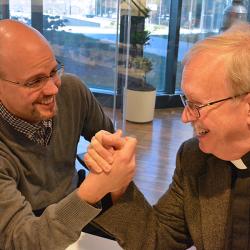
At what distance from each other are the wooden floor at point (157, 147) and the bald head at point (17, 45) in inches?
79.0

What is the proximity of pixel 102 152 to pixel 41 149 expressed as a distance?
45 cm

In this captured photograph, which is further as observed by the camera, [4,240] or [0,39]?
[0,39]

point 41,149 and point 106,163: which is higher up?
point 106,163

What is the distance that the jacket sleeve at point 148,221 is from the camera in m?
1.20

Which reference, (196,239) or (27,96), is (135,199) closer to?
(196,239)

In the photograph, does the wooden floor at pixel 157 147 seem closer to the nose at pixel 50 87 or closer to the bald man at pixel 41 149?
the bald man at pixel 41 149

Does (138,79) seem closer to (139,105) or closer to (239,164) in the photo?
(139,105)

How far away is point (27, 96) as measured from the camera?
1426mm

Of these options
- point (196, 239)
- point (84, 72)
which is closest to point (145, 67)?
point (84, 72)

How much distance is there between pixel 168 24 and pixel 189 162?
463cm

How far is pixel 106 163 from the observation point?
110 centimetres

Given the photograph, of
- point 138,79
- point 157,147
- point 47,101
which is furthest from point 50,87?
point 138,79

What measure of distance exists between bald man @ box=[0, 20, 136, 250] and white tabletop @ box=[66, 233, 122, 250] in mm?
145

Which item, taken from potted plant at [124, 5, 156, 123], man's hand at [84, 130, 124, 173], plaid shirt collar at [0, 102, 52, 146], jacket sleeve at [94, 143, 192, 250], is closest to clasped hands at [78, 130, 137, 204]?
man's hand at [84, 130, 124, 173]
